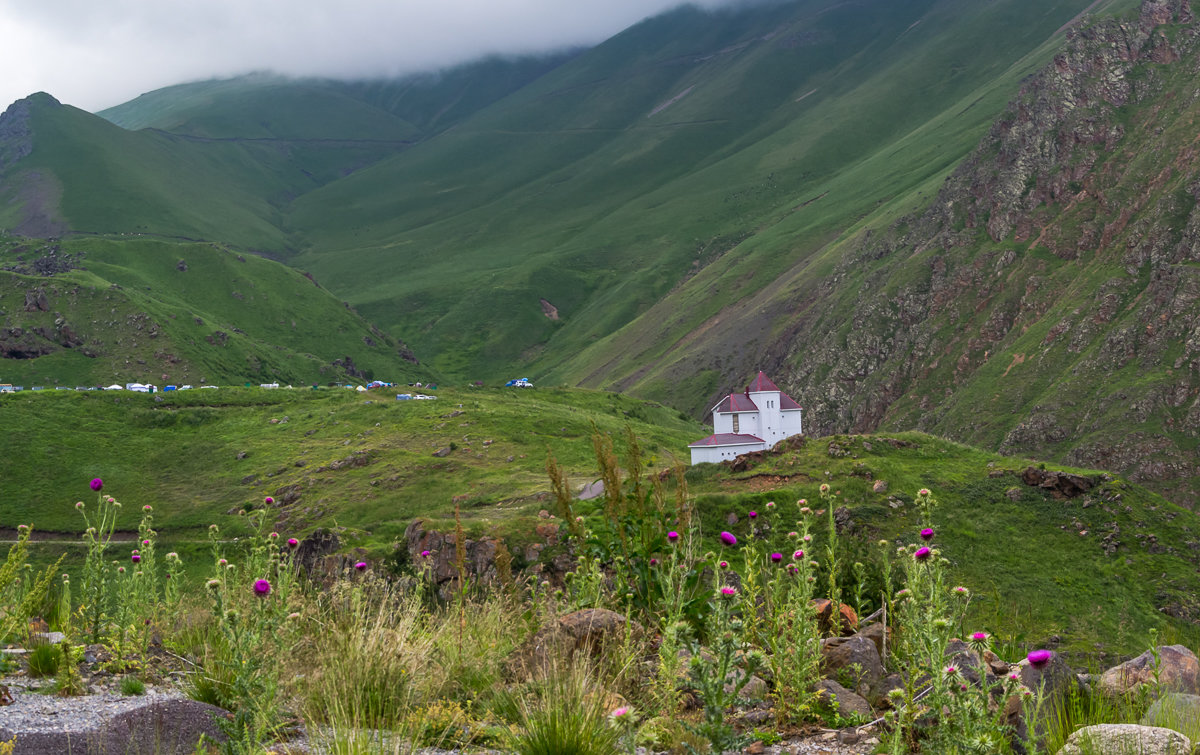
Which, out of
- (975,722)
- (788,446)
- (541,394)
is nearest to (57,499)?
(541,394)

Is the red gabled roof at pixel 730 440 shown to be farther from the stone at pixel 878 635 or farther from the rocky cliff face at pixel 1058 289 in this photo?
the stone at pixel 878 635

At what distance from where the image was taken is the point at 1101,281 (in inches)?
4648

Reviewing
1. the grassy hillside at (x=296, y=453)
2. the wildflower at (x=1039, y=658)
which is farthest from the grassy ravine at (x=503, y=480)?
the wildflower at (x=1039, y=658)

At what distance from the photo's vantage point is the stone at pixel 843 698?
875 centimetres

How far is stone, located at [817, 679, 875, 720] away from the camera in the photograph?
8750 millimetres

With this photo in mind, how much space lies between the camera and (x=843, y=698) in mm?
8906

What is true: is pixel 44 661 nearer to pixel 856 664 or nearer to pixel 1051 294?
pixel 856 664

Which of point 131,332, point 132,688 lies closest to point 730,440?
point 132,688

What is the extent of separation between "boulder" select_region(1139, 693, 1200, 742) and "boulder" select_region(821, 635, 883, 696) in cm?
244

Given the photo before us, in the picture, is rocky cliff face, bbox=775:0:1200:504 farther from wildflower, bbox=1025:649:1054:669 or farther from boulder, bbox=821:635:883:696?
wildflower, bbox=1025:649:1054:669

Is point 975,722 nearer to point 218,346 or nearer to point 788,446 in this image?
point 788,446

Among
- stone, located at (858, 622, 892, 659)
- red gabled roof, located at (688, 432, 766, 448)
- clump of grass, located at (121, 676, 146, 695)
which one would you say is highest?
red gabled roof, located at (688, 432, 766, 448)

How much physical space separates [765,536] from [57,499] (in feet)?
211

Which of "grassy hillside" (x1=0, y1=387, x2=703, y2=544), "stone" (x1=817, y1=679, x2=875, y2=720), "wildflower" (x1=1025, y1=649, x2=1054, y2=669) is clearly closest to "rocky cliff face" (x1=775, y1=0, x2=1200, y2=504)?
"grassy hillside" (x1=0, y1=387, x2=703, y2=544)
